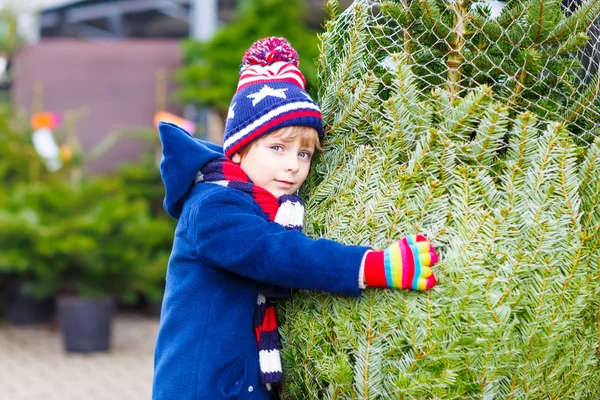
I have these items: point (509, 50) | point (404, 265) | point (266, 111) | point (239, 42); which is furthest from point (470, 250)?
point (239, 42)

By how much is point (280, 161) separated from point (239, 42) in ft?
17.8

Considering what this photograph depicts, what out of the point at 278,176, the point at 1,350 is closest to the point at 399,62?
the point at 278,176

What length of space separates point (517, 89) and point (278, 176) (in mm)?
670

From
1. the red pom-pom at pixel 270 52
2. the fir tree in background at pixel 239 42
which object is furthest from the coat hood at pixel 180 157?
the fir tree in background at pixel 239 42

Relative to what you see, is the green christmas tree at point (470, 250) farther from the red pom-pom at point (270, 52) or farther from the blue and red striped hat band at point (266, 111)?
the red pom-pom at point (270, 52)

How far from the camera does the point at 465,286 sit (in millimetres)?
1645

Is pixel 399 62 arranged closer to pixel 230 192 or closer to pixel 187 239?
pixel 230 192

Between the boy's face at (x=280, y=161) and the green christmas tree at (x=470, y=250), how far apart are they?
0.21m

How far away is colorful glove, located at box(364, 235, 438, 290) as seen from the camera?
1.66 meters

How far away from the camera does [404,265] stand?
166 centimetres

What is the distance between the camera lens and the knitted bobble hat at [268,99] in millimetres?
2006

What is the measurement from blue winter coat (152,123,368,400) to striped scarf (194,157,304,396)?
1.0 inches

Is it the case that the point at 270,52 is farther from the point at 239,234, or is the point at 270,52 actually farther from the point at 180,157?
the point at 239,234

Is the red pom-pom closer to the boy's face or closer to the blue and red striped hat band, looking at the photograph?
the blue and red striped hat band
